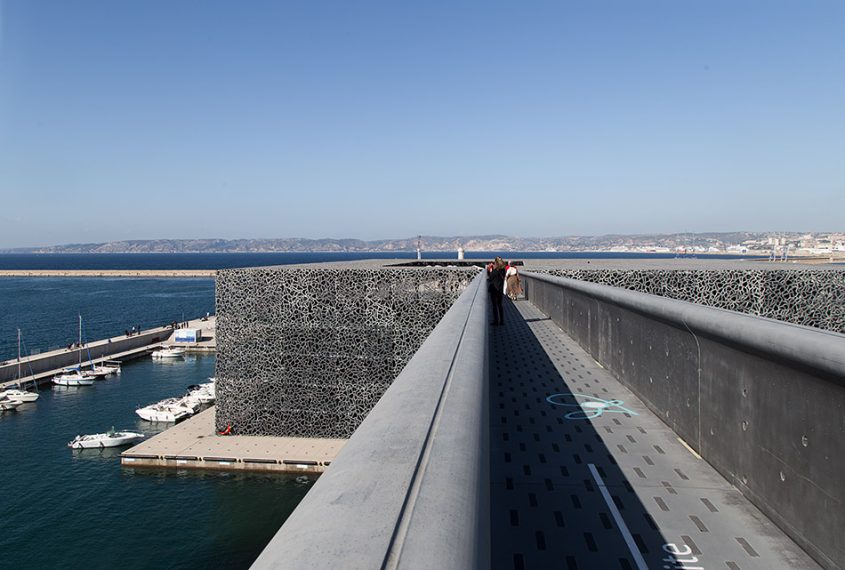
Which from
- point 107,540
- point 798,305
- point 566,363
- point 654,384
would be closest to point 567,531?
point 654,384

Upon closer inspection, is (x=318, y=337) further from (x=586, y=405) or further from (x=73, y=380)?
(x=73, y=380)

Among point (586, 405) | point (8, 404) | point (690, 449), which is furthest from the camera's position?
point (8, 404)

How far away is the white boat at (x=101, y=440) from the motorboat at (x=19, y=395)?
9661mm

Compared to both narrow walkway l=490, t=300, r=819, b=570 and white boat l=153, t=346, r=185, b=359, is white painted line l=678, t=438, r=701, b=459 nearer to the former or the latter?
narrow walkway l=490, t=300, r=819, b=570

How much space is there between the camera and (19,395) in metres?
35.3

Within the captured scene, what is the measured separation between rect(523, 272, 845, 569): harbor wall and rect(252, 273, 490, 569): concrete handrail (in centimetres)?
180

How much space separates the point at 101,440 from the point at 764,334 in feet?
103

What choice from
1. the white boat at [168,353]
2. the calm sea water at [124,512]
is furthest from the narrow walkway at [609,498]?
the white boat at [168,353]

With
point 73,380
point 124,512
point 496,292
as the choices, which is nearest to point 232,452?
point 124,512

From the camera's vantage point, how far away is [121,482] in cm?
2395

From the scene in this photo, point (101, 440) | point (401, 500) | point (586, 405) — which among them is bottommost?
point (101, 440)

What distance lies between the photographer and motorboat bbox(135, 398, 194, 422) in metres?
31.6

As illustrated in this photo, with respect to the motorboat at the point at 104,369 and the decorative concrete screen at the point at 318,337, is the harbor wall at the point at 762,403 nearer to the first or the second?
the decorative concrete screen at the point at 318,337

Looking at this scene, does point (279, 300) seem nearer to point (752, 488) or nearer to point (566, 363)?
point (566, 363)
